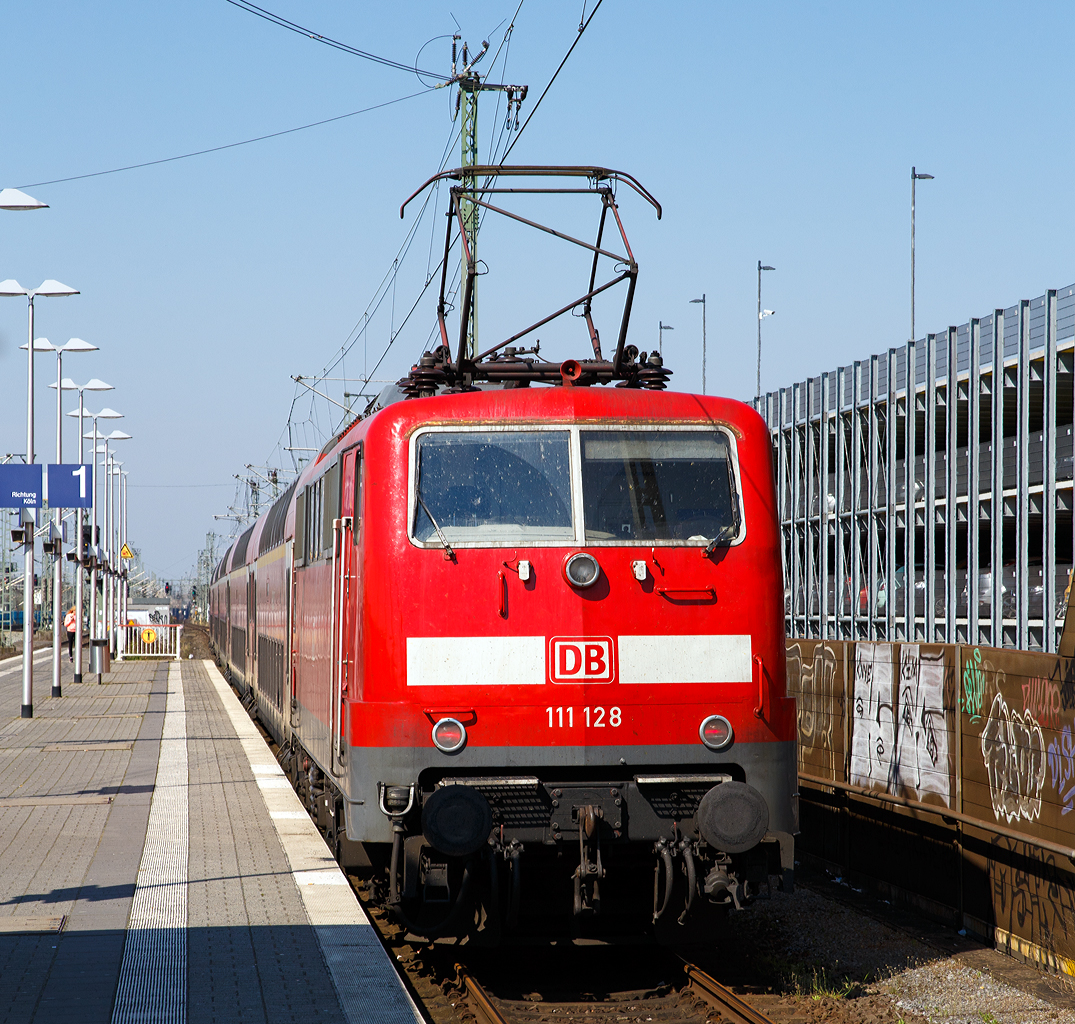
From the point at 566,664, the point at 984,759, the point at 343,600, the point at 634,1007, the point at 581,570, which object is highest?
the point at 581,570

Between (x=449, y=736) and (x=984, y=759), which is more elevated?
(x=449, y=736)

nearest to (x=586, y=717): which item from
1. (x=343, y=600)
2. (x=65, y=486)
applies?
(x=343, y=600)

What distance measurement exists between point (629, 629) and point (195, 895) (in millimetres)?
3744

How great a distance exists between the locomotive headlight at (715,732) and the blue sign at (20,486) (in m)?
15.7

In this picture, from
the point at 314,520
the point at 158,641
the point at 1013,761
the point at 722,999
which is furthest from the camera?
the point at 158,641

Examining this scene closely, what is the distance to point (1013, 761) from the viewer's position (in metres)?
8.73

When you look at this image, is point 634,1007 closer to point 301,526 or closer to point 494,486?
point 494,486

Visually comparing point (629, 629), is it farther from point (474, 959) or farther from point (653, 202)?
point (653, 202)

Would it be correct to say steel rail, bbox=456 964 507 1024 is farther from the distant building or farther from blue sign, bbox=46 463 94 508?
the distant building

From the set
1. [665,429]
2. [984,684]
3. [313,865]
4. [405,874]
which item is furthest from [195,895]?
[984,684]

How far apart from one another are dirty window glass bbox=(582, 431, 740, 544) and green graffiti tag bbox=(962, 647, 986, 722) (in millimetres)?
2789

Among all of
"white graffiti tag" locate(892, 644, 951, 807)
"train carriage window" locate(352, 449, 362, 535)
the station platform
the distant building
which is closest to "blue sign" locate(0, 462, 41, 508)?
the station platform

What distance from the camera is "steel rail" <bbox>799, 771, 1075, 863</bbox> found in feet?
26.3

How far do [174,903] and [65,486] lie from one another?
15.3 meters
